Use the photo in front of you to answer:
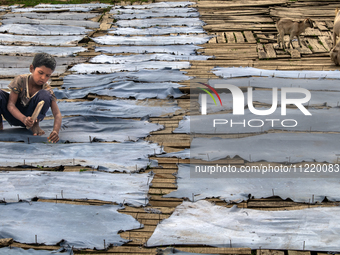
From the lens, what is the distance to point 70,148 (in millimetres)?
3738

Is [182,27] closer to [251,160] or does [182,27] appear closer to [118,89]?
[118,89]

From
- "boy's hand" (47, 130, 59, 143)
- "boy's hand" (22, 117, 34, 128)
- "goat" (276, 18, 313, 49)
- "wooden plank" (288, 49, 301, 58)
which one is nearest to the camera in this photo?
"boy's hand" (22, 117, 34, 128)

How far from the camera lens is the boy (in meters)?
3.62

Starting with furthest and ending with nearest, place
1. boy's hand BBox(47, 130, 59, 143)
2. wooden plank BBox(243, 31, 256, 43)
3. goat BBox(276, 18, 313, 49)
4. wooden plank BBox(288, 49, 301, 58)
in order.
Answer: wooden plank BBox(243, 31, 256, 43) < goat BBox(276, 18, 313, 49) < wooden plank BBox(288, 49, 301, 58) < boy's hand BBox(47, 130, 59, 143)

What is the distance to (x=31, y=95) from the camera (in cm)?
379

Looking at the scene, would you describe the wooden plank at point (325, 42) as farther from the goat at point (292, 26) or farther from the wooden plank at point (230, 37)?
the wooden plank at point (230, 37)

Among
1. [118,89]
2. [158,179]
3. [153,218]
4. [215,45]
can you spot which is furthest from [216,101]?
[215,45]

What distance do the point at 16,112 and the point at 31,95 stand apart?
9.0 inches

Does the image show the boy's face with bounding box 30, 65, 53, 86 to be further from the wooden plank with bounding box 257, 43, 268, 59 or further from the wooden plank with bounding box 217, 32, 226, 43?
the wooden plank with bounding box 217, 32, 226, 43

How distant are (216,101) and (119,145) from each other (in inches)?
57.7

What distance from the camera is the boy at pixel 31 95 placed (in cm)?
362

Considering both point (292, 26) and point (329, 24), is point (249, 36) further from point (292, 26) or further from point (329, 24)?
point (329, 24)

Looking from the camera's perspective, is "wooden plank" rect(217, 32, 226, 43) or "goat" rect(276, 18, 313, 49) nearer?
"goat" rect(276, 18, 313, 49)

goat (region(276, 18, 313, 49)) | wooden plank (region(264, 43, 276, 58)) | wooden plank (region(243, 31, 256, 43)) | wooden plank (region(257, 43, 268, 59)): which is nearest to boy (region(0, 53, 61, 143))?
wooden plank (region(257, 43, 268, 59))
